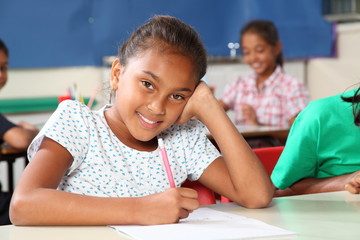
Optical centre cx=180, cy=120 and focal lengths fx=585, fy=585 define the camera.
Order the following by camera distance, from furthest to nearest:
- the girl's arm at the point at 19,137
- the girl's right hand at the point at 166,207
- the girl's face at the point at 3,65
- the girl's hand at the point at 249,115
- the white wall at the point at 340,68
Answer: the white wall at the point at 340,68 < the girl's hand at the point at 249,115 < the girl's face at the point at 3,65 < the girl's arm at the point at 19,137 < the girl's right hand at the point at 166,207

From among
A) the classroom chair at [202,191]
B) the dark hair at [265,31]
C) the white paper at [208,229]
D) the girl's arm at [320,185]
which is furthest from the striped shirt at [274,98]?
the white paper at [208,229]

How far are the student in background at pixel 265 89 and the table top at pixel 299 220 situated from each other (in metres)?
2.24

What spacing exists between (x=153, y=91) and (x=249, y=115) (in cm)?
227

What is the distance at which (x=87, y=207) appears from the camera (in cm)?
107

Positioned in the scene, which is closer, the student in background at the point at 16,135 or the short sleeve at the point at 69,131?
the short sleeve at the point at 69,131

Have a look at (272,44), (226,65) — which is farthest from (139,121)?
(226,65)

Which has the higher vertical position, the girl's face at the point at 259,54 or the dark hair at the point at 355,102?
the dark hair at the point at 355,102

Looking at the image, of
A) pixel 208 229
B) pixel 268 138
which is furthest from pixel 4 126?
pixel 208 229

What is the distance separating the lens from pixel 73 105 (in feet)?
4.61

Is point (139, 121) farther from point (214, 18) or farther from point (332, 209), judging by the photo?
point (214, 18)

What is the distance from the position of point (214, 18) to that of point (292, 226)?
4.21 m

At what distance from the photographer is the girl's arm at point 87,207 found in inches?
41.9

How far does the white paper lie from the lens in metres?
0.98

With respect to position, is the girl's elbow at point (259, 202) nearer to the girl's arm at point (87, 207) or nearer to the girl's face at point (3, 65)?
the girl's arm at point (87, 207)
